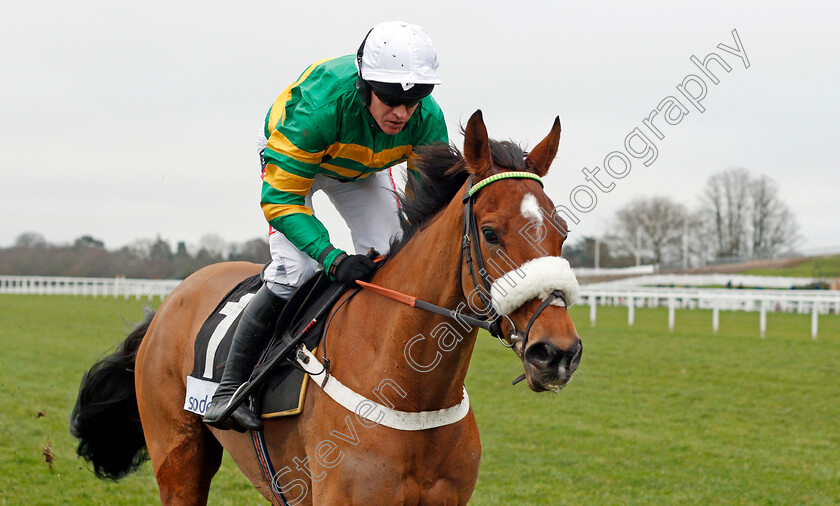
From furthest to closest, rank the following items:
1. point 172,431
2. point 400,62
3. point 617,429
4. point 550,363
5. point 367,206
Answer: point 617,429 < point 172,431 < point 367,206 < point 400,62 < point 550,363

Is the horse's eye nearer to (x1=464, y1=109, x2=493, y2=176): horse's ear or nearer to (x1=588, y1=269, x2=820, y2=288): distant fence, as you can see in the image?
(x1=464, y1=109, x2=493, y2=176): horse's ear

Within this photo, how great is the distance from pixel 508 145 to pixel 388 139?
71 cm

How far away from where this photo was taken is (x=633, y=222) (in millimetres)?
57438

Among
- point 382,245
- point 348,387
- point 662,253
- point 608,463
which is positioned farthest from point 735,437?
point 662,253

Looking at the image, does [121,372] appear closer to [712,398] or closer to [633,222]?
[712,398]

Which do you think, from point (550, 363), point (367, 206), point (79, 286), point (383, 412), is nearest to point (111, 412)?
point (367, 206)

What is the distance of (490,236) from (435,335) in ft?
1.58

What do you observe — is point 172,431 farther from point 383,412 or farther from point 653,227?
point 653,227

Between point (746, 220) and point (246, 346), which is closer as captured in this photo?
point (246, 346)

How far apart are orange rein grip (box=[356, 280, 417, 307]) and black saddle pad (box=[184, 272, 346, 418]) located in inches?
6.4

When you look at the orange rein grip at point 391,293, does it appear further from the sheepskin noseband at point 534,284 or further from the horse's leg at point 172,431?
the horse's leg at point 172,431

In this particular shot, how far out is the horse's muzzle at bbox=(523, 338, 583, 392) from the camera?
2178mm

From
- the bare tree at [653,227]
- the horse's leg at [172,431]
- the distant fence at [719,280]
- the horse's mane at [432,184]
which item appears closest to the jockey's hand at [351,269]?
the horse's mane at [432,184]

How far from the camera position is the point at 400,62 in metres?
2.89
